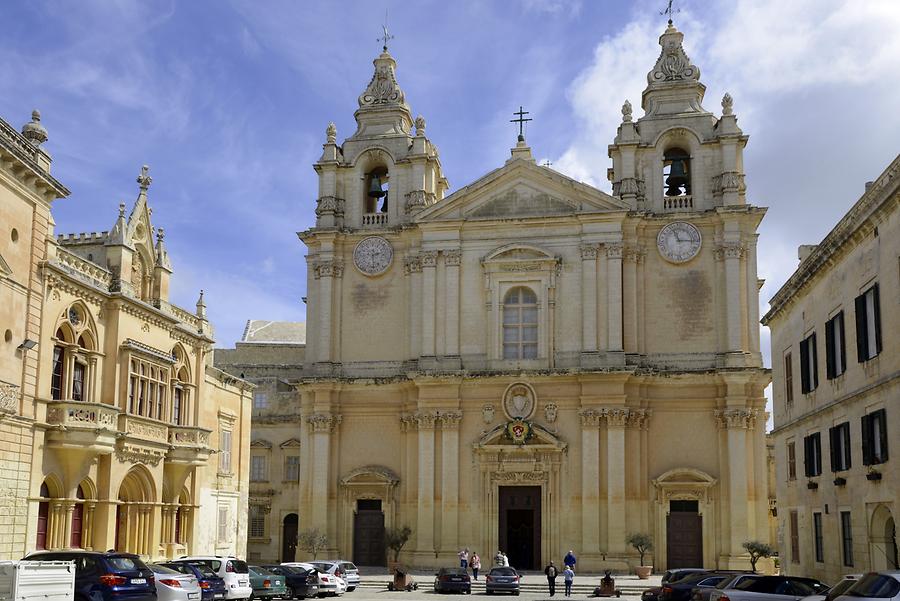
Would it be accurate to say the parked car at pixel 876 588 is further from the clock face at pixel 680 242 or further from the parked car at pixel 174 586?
the clock face at pixel 680 242

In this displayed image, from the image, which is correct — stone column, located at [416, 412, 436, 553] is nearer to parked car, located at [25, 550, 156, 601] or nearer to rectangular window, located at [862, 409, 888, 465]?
rectangular window, located at [862, 409, 888, 465]

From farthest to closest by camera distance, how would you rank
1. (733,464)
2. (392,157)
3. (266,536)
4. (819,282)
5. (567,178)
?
(266,536)
(392,157)
(567,178)
(733,464)
(819,282)

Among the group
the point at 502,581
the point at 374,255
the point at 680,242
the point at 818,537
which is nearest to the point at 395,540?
the point at 502,581

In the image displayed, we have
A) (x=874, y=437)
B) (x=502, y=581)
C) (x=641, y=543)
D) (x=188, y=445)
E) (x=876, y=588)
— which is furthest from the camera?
(x=641, y=543)

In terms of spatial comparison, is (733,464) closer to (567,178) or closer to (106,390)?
(567,178)

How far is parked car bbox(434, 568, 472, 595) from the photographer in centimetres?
3522

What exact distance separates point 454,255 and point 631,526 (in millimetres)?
13170

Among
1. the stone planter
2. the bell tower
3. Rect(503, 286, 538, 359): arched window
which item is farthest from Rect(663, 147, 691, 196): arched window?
the stone planter

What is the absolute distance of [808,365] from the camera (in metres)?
29.7

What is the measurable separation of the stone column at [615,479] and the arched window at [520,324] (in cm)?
440

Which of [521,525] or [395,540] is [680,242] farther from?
[395,540]

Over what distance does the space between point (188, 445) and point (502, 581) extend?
11.5 metres

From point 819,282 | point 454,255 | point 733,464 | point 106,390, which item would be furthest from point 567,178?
point 106,390

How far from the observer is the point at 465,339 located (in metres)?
44.5
